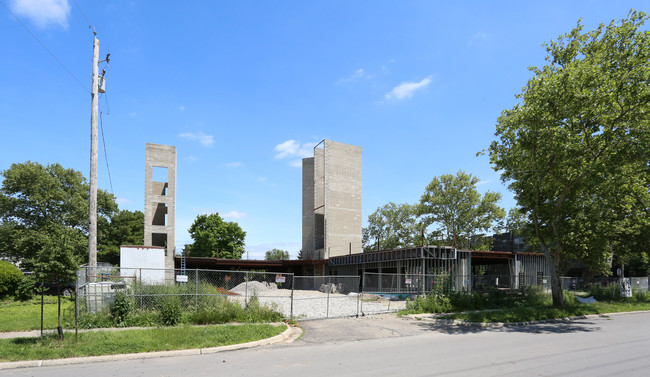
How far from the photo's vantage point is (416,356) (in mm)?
9656

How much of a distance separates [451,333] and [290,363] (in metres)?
7.38

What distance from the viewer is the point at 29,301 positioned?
68.4 ft

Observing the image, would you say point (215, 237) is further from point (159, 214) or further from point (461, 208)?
point (461, 208)

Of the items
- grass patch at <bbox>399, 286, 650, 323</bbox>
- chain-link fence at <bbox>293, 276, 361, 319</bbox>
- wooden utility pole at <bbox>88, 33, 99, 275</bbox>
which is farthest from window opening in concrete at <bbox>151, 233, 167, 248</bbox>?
grass patch at <bbox>399, 286, 650, 323</bbox>

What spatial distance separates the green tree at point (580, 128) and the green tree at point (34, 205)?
1768 inches

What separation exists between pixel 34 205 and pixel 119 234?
56.2 feet

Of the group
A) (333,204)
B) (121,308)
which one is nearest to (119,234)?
(333,204)

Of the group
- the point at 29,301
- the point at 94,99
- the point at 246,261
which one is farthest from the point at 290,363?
the point at 246,261

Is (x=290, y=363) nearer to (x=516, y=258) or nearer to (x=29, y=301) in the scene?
(x=29, y=301)

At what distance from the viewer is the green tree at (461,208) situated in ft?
193

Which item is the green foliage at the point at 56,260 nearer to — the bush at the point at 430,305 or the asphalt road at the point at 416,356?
the asphalt road at the point at 416,356

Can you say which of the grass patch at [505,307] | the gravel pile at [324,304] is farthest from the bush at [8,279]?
the grass patch at [505,307]

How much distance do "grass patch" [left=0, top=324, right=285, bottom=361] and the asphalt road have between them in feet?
2.22

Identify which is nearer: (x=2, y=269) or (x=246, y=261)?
(x=2, y=269)
